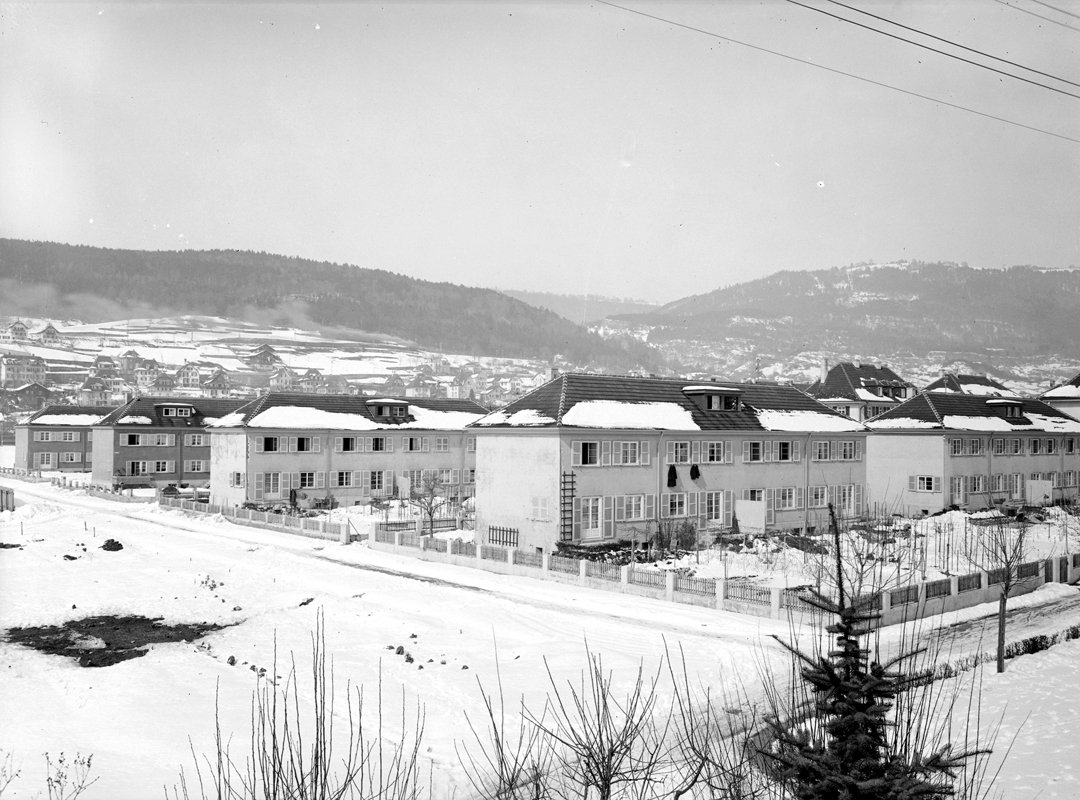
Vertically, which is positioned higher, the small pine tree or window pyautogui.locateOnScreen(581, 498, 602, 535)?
the small pine tree

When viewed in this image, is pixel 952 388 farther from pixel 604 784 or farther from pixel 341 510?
pixel 604 784

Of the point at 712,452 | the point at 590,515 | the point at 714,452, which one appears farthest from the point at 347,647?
the point at 714,452

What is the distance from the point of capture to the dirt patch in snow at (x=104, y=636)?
20.6m

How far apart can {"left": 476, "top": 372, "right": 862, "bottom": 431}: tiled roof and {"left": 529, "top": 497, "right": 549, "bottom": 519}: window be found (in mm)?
3391

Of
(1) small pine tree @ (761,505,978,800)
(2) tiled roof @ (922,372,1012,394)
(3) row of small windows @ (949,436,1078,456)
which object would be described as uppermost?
(2) tiled roof @ (922,372,1012,394)

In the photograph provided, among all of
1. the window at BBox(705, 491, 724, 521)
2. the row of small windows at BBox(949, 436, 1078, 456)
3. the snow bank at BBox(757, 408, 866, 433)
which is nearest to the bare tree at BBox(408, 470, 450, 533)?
the window at BBox(705, 491, 724, 521)

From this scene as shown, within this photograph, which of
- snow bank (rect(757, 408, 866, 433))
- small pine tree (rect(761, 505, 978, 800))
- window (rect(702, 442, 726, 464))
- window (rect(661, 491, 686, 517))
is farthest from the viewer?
snow bank (rect(757, 408, 866, 433))

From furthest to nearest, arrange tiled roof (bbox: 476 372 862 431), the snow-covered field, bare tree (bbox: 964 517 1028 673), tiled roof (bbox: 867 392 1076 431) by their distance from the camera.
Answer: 1. tiled roof (bbox: 867 392 1076 431)
2. tiled roof (bbox: 476 372 862 431)
3. bare tree (bbox: 964 517 1028 673)
4. the snow-covered field

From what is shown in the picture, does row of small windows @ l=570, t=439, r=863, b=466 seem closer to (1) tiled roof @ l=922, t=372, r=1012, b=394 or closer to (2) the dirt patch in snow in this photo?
(2) the dirt patch in snow

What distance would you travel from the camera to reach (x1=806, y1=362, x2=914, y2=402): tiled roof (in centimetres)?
9156

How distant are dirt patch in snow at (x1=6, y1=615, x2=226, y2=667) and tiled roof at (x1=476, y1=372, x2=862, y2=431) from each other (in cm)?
1814

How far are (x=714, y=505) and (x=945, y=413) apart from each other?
22.6 m

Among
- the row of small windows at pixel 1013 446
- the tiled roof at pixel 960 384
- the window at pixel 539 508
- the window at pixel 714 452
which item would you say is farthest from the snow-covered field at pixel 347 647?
the tiled roof at pixel 960 384

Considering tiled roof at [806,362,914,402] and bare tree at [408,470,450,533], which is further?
tiled roof at [806,362,914,402]
